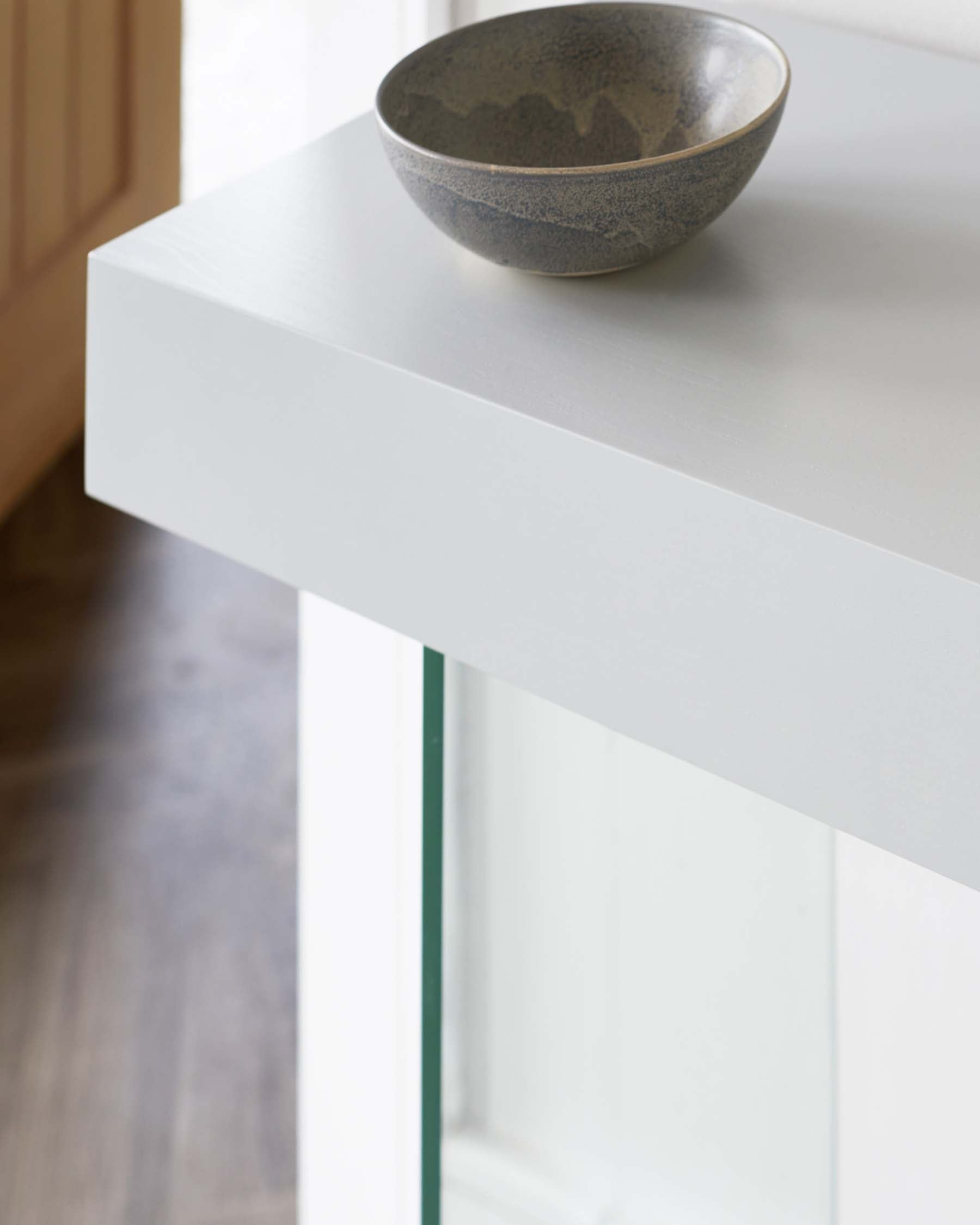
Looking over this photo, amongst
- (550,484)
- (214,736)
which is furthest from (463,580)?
(214,736)

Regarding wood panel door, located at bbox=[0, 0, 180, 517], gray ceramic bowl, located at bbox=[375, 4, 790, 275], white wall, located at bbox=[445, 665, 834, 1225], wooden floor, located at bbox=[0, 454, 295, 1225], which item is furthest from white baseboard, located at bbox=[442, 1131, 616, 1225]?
wood panel door, located at bbox=[0, 0, 180, 517]

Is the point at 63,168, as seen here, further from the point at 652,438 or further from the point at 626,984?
the point at 652,438

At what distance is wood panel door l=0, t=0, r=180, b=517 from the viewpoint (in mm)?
1930

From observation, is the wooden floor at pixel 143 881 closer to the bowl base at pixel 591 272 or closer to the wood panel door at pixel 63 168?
the wood panel door at pixel 63 168

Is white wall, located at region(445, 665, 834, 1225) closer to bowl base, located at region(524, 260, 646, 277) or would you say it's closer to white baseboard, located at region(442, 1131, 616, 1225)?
white baseboard, located at region(442, 1131, 616, 1225)

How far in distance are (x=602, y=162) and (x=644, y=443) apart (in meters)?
0.19

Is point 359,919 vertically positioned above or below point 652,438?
below

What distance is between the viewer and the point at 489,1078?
0.79 m

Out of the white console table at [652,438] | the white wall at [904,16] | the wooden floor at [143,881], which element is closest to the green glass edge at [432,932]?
the white console table at [652,438]

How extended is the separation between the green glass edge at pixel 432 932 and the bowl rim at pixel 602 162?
0.23 meters

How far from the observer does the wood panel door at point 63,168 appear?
1.93 meters

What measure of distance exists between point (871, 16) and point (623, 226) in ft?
0.85

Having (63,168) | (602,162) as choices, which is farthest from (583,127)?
(63,168)

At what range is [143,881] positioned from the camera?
1595 millimetres
